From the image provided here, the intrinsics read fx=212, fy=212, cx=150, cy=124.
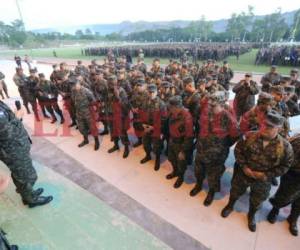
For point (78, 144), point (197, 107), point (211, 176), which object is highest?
point (197, 107)

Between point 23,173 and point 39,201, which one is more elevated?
point 23,173

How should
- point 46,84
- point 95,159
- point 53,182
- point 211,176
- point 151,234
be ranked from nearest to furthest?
point 151,234, point 211,176, point 53,182, point 95,159, point 46,84

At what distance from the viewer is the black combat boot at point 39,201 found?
3146mm

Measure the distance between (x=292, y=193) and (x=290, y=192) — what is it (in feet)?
0.07

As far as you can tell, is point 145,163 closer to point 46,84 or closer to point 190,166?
point 190,166

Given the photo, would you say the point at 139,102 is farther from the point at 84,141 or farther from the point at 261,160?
the point at 261,160

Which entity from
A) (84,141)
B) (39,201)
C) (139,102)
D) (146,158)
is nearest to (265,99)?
(139,102)

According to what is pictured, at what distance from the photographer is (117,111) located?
4449 mm

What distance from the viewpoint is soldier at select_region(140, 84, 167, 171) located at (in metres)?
3.74

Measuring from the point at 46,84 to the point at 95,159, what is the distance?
2.98m

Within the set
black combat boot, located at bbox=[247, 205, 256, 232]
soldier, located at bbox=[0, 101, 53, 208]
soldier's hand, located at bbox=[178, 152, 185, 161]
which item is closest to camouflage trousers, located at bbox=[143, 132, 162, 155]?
soldier's hand, located at bbox=[178, 152, 185, 161]

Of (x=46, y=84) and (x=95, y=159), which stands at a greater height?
(x=46, y=84)

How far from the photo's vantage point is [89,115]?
15.3 ft

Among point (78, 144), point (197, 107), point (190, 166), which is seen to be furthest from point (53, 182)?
point (197, 107)
